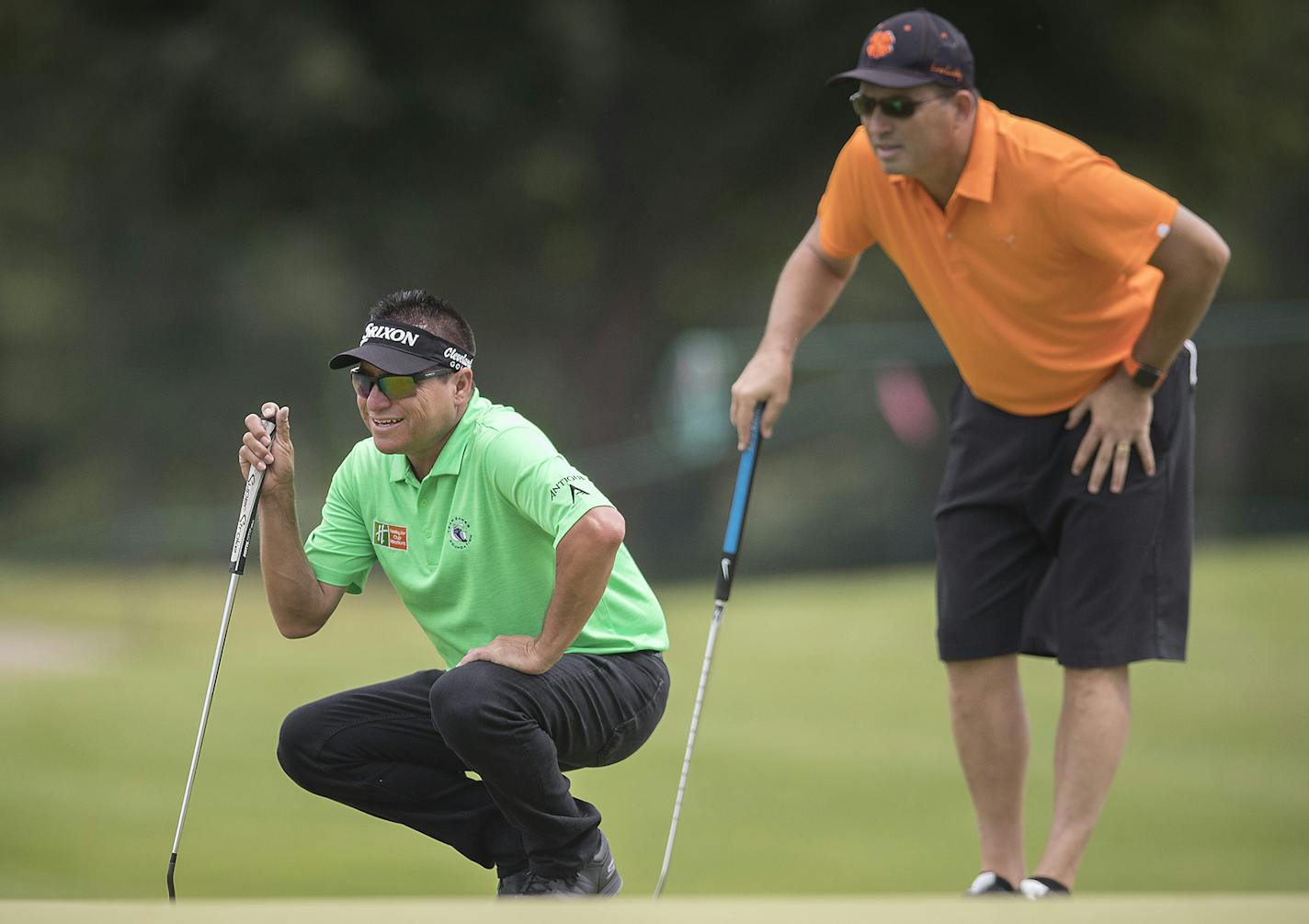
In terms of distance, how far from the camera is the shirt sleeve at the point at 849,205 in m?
3.70

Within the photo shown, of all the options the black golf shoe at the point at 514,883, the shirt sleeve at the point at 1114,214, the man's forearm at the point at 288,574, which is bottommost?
the black golf shoe at the point at 514,883

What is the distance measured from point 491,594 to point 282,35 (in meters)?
12.4

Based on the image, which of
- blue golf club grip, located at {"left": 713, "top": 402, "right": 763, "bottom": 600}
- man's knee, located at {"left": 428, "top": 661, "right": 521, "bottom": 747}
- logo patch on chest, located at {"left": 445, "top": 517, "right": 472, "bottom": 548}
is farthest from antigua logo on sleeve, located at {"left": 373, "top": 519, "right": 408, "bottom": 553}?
blue golf club grip, located at {"left": 713, "top": 402, "right": 763, "bottom": 600}

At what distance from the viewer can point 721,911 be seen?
222 centimetres

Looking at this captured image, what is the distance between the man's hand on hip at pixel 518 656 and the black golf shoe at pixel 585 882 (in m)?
0.41

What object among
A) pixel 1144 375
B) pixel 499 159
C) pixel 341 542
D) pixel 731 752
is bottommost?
pixel 731 752

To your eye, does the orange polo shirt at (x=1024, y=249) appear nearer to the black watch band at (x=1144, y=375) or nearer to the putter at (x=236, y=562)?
the black watch band at (x=1144, y=375)

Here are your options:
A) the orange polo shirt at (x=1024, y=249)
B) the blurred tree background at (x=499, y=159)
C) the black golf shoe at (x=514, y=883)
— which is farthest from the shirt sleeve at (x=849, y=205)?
the blurred tree background at (x=499, y=159)

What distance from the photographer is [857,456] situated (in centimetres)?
→ 1085

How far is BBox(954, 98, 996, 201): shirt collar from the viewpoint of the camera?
345 centimetres

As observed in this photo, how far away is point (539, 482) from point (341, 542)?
54 cm

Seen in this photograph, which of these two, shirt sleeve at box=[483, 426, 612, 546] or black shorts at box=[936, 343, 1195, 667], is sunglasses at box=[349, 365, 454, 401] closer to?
shirt sleeve at box=[483, 426, 612, 546]

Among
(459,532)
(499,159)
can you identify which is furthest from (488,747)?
(499,159)

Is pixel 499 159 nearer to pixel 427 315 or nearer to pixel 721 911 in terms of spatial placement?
pixel 427 315
